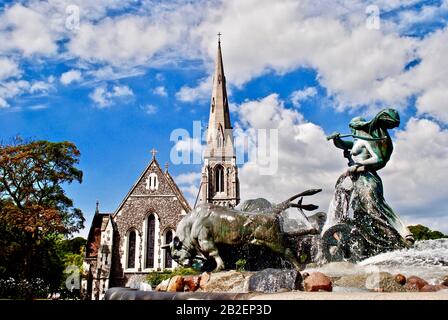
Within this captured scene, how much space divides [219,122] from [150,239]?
2585 cm

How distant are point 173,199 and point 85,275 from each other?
1003cm

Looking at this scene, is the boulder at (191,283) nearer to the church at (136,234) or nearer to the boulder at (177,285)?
the boulder at (177,285)

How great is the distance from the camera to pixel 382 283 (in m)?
7.66

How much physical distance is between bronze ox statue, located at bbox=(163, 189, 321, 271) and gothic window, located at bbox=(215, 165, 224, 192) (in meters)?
43.8

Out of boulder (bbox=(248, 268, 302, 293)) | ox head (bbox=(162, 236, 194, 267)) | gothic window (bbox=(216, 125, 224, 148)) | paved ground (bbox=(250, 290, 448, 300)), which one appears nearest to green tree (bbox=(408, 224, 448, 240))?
gothic window (bbox=(216, 125, 224, 148))

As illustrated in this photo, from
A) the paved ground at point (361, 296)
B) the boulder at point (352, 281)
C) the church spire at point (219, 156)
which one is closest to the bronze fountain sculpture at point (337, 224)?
the boulder at point (352, 281)

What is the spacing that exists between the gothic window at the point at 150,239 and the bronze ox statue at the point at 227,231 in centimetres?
2843

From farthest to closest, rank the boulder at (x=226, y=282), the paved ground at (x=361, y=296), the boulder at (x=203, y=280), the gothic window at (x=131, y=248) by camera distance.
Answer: the gothic window at (x=131, y=248) < the boulder at (x=203, y=280) < the boulder at (x=226, y=282) < the paved ground at (x=361, y=296)

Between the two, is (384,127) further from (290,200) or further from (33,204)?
(33,204)

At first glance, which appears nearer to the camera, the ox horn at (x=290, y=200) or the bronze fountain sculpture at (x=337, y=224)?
the bronze fountain sculpture at (x=337, y=224)

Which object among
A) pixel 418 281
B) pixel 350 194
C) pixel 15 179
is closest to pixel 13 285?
pixel 15 179

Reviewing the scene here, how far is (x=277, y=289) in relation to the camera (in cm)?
749

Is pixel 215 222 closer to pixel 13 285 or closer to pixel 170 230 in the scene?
pixel 13 285

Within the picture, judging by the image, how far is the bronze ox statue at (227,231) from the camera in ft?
34.0
